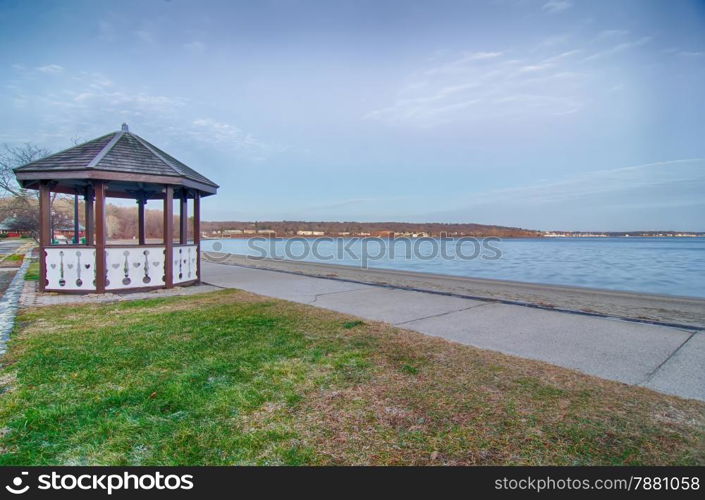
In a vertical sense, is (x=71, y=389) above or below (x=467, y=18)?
below

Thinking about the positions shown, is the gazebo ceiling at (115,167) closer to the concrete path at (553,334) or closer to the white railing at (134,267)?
the white railing at (134,267)

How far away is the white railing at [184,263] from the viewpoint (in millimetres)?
9719

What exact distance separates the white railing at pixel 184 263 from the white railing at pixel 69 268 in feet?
5.89

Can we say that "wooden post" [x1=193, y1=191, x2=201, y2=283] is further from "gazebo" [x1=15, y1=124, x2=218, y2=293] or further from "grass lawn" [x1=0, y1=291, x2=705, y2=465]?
"grass lawn" [x1=0, y1=291, x2=705, y2=465]

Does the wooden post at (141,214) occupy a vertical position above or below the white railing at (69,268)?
above

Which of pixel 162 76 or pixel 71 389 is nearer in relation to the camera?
pixel 71 389

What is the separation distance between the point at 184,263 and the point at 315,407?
831cm

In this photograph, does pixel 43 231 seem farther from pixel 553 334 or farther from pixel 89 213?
pixel 553 334

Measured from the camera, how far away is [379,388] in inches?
127

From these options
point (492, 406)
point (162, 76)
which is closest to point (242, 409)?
point (492, 406)

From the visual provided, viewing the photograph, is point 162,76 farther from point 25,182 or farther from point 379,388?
point 379,388

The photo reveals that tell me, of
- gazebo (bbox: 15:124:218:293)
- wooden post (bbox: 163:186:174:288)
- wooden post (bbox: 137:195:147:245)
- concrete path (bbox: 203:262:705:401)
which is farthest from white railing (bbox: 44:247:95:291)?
wooden post (bbox: 137:195:147:245)

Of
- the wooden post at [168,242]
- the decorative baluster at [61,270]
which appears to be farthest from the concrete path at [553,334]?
the decorative baluster at [61,270]
